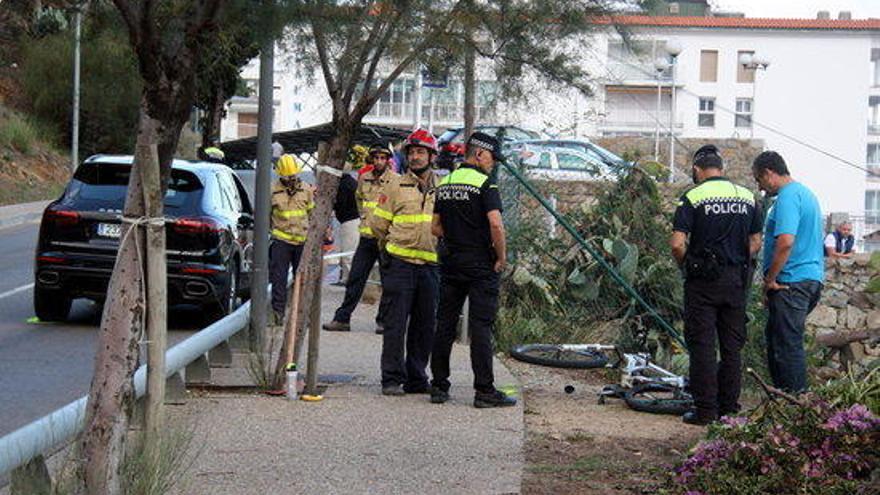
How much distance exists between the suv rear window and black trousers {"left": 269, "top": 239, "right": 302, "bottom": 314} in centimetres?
95

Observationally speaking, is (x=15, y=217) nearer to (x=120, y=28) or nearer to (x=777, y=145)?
(x=120, y=28)

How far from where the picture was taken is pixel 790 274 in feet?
31.0

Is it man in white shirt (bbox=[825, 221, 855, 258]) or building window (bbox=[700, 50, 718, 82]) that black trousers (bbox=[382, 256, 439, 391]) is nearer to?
man in white shirt (bbox=[825, 221, 855, 258])

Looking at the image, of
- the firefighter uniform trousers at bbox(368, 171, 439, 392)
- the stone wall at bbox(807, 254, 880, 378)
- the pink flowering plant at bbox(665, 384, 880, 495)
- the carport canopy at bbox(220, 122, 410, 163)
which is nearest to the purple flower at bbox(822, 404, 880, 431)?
the pink flowering plant at bbox(665, 384, 880, 495)

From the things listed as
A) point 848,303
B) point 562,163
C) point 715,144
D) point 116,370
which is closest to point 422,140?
point 116,370

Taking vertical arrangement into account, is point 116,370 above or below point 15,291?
above

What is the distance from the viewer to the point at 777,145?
188ft

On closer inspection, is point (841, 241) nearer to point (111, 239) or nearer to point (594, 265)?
point (594, 265)

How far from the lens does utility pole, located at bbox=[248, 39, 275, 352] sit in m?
11.0

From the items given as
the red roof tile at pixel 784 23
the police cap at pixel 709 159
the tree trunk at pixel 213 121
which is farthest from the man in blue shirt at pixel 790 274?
the red roof tile at pixel 784 23

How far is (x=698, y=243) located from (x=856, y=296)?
18.3 m

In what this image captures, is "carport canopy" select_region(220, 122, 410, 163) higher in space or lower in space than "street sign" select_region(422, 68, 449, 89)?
lower

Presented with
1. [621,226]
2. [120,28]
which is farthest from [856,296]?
[120,28]

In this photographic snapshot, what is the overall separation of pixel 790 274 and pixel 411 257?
2691mm
